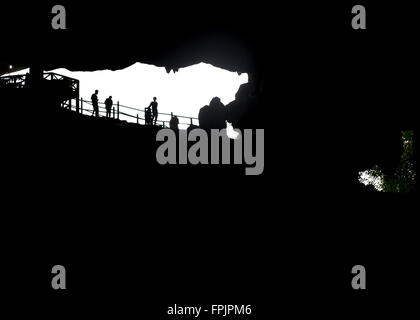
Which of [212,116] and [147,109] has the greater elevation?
[147,109]

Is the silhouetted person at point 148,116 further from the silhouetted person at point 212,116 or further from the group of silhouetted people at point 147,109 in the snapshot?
the silhouetted person at point 212,116

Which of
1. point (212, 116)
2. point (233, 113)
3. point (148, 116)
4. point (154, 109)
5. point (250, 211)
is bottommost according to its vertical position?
point (250, 211)

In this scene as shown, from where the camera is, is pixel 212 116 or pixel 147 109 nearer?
pixel 212 116

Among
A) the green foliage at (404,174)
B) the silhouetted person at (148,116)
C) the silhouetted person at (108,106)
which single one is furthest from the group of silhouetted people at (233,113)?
the green foliage at (404,174)

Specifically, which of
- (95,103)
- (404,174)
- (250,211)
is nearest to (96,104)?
(95,103)

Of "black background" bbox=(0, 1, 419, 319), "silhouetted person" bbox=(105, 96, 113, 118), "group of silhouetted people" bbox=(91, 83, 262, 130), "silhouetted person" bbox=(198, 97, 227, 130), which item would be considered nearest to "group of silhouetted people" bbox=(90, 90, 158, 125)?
"silhouetted person" bbox=(105, 96, 113, 118)

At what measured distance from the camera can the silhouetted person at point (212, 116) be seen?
12875mm

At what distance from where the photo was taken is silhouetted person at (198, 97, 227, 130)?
1288 centimetres

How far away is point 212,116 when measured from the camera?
13000mm

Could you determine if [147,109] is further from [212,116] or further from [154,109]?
[212,116]

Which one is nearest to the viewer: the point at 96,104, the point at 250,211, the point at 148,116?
the point at 250,211

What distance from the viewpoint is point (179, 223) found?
825cm

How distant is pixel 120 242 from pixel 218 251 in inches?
83.1
